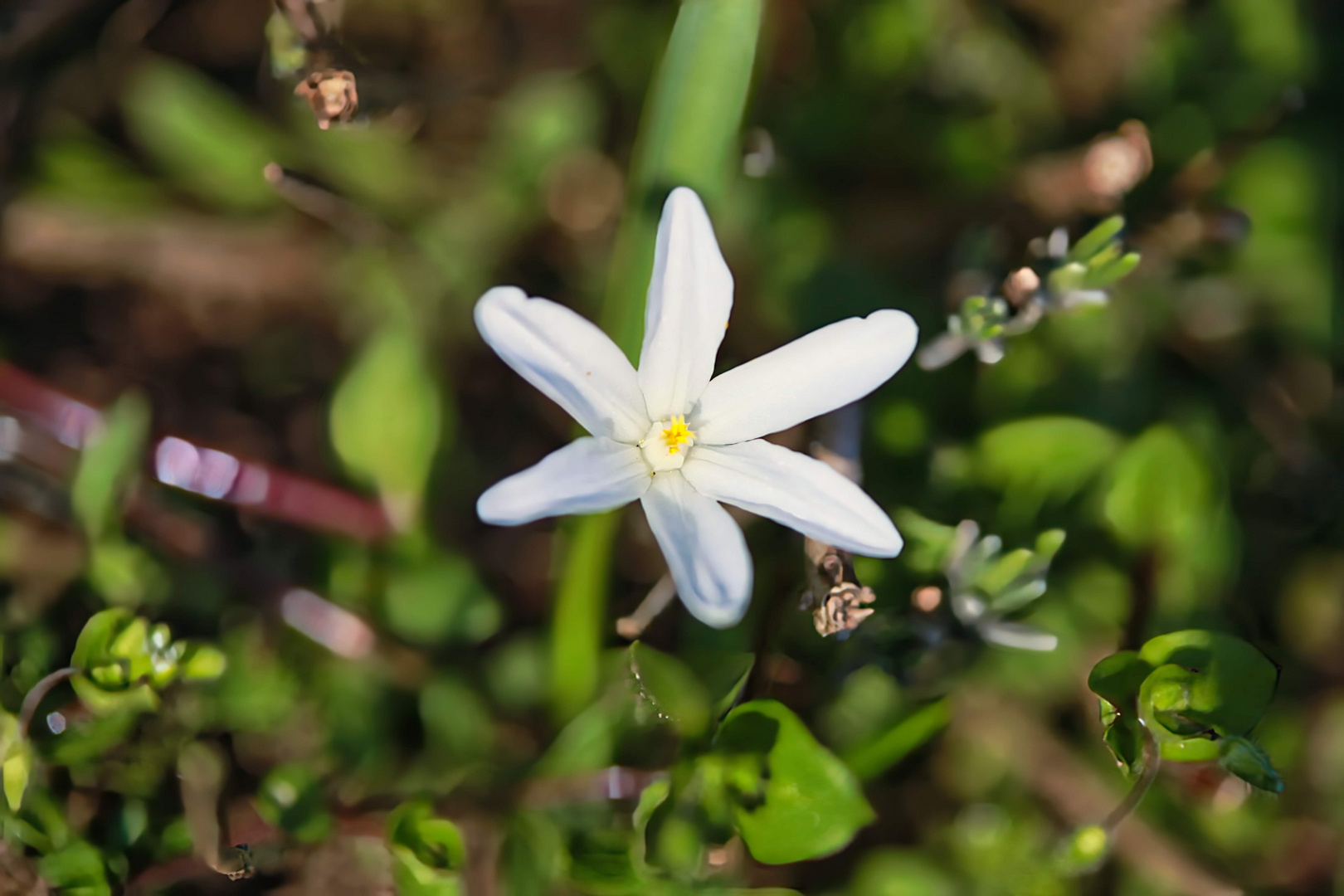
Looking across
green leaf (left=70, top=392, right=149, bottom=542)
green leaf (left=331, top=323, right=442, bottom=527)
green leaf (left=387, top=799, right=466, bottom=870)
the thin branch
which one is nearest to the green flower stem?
green leaf (left=387, top=799, right=466, bottom=870)

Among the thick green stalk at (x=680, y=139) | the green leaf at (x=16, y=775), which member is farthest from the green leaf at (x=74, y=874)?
the thick green stalk at (x=680, y=139)

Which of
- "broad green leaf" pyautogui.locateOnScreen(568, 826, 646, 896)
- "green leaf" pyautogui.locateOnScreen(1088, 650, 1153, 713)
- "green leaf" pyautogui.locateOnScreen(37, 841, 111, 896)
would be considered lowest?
"green leaf" pyautogui.locateOnScreen(37, 841, 111, 896)

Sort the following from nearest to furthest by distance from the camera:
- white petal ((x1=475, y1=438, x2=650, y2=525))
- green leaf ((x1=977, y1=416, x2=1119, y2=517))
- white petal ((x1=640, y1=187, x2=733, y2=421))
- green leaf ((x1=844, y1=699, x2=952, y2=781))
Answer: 1. white petal ((x1=475, y1=438, x2=650, y2=525))
2. white petal ((x1=640, y1=187, x2=733, y2=421))
3. green leaf ((x1=844, y1=699, x2=952, y2=781))
4. green leaf ((x1=977, y1=416, x2=1119, y2=517))

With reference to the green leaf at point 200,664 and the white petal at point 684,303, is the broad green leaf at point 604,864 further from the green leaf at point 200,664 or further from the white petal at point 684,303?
the white petal at point 684,303

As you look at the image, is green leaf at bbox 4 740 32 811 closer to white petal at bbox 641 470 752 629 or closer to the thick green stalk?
the thick green stalk

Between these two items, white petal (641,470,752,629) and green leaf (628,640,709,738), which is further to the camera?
green leaf (628,640,709,738)

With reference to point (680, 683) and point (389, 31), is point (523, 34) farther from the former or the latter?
point (680, 683)

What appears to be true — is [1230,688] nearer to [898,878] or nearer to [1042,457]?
[1042,457]

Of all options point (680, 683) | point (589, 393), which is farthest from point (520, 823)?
point (589, 393)
